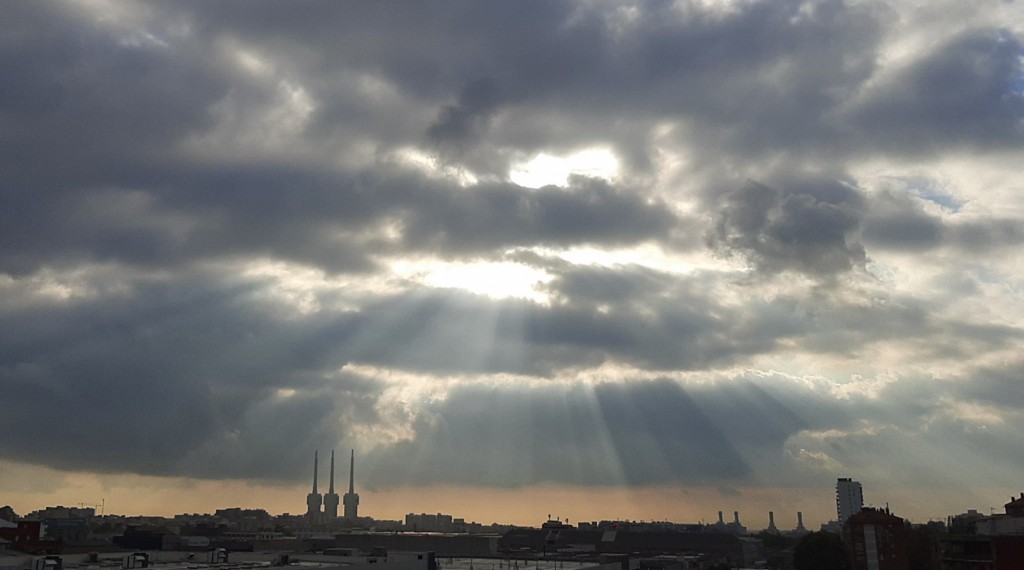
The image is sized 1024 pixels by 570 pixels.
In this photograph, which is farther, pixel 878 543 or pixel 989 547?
pixel 878 543

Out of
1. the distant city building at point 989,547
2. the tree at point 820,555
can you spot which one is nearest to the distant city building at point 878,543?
the tree at point 820,555

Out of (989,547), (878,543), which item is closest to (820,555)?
(878,543)

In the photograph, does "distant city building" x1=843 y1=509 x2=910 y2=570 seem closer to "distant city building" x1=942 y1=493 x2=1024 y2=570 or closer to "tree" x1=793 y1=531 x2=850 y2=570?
"tree" x1=793 y1=531 x2=850 y2=570

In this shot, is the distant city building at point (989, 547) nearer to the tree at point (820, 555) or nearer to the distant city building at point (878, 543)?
the distant city building at point (878, 543)

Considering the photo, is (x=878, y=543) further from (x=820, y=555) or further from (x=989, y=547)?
(x=989, y=547)

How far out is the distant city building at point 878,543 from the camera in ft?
476

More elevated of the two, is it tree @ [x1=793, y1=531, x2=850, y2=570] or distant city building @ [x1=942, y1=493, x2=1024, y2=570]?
distant city building @ [x1=942, y1=493, x2=1024, y2=570]

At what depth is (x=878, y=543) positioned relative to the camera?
146 meters

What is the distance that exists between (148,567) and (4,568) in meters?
13.2

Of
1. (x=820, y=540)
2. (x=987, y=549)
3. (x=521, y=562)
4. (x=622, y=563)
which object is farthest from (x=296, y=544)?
(x=987, y=549)

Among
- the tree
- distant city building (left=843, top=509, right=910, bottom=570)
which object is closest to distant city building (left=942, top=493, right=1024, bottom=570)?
distant city building (left=843, top=509, right=910, bottom=570)

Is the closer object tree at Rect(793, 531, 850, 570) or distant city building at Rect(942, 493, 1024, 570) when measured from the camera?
distant city building at Rect(942, 493, 1024, 570)

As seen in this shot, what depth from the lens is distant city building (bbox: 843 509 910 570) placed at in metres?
145

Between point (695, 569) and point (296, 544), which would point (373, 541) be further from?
point (695, 569)
